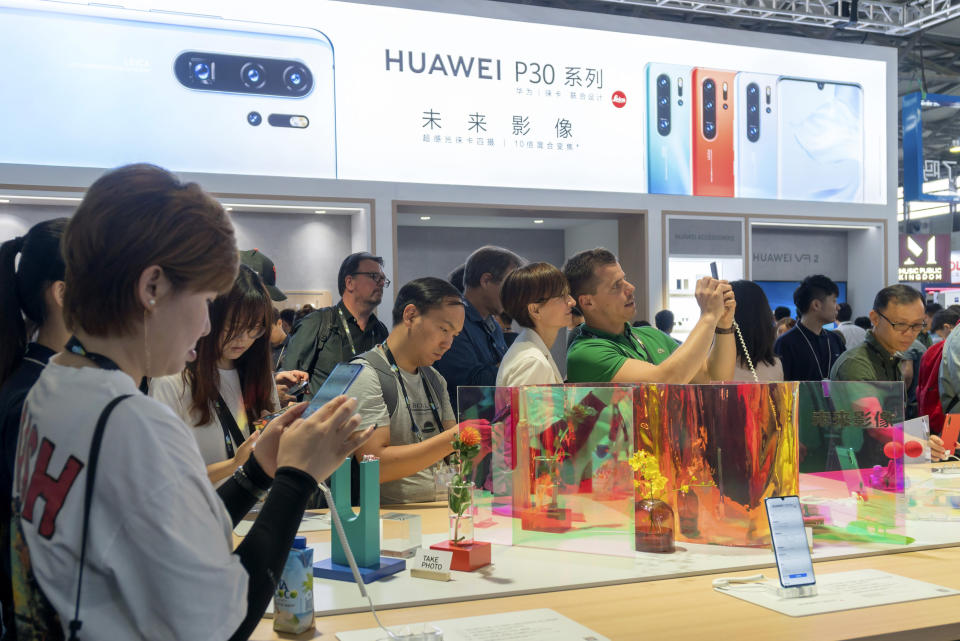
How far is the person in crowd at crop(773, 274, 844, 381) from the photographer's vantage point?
15.0 ft

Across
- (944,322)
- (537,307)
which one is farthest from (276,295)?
(944,322)

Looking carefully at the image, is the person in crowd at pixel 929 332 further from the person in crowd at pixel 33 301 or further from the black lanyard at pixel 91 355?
the black lanyard at pixel 91 355

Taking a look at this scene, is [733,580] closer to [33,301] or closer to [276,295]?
[33,301]

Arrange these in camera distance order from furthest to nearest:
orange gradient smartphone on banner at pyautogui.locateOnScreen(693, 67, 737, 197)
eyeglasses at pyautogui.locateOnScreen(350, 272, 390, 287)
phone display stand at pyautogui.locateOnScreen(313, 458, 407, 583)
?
orange gradient smartphone on banner at pyautogui.locateOnScreen(693, 67, 737, 197) → eyeglasses at pyautogui.locateOnScreen(350, 272, 390, 287) → phone display stand at pyautogui.locateOnScreen(313, 458, 407, 583)

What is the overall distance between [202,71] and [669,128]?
3.87m

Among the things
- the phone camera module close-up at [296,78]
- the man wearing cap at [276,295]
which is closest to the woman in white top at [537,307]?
the man wearing cap at [276,295]

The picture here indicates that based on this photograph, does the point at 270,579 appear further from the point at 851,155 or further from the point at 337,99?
the point at 851,155

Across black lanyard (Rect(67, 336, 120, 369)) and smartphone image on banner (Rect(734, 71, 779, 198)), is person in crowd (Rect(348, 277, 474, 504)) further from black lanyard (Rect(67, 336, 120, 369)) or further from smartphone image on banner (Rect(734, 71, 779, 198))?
smartphone image on banner (Rect(734, 71, 779, 198))

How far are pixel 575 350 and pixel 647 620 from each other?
1.36m

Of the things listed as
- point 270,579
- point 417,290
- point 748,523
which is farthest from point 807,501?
point 270,579

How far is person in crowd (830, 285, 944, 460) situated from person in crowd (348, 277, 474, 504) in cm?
193

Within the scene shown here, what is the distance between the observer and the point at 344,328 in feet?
13.0

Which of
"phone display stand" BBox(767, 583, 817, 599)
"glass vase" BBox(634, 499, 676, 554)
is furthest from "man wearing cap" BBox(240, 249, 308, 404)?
"phone display stand" BBox(767, 583, 817, 599)

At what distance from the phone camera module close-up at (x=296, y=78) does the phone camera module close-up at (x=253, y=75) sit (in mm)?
153
